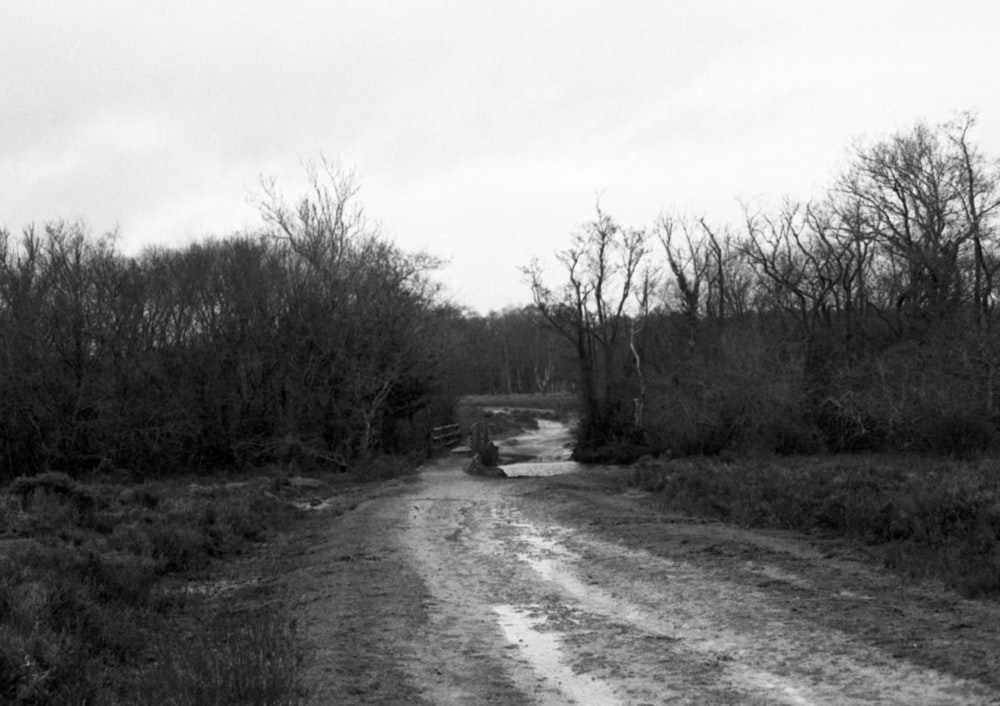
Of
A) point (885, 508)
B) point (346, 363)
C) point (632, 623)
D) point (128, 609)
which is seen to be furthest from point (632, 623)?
point (346, 363)

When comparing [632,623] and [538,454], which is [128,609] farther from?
[538,454]

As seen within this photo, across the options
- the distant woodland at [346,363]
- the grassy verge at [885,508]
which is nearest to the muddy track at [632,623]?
the grassy verge at [885,508]

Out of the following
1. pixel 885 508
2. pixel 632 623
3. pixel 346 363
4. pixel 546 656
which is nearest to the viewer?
pixel 546 656

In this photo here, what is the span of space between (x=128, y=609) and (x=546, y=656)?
5.18 m

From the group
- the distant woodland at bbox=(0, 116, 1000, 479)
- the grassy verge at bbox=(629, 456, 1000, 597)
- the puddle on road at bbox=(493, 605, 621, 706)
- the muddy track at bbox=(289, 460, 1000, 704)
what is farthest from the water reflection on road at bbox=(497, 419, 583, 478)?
the puddle on road at bbox=(493, 605, 621, 706)

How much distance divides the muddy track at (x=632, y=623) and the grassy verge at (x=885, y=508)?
57cm

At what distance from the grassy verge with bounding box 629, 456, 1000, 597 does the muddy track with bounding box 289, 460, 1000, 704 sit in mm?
570

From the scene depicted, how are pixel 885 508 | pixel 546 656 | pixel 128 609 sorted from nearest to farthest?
pixel 546 656
pixel 128 609
pixel 885 508

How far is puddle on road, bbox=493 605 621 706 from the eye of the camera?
695cm

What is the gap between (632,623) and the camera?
30.5 ft

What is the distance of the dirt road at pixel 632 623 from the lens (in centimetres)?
703

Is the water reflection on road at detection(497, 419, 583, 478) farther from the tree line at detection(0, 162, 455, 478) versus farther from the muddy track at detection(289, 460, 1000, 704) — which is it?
the muddy track at detection(289, 460, 1000, 704)

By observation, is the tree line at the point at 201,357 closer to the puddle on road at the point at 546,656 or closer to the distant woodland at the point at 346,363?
the distant woodland at the point at 346,363

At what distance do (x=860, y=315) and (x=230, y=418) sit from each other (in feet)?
110
